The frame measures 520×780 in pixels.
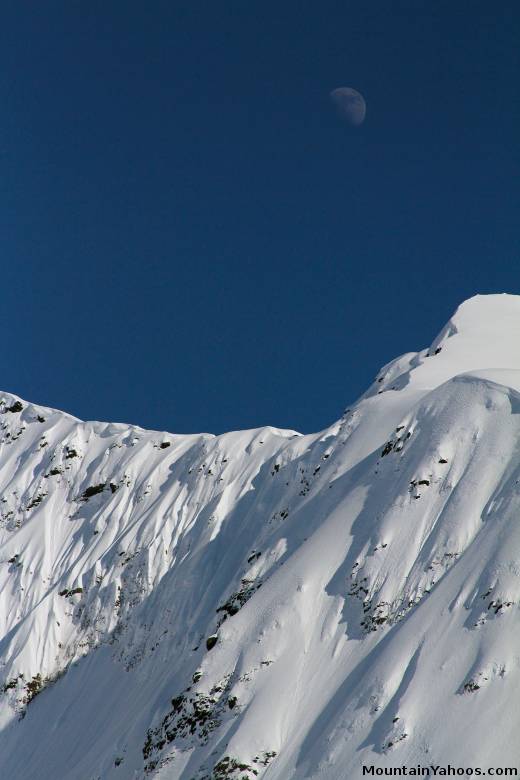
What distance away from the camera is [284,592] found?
35312 mm

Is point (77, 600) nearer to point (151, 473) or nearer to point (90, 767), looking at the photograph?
point (151, 473)

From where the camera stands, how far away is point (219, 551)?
52.4 metres

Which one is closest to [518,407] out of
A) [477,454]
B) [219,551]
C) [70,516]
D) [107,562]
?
[477,454]

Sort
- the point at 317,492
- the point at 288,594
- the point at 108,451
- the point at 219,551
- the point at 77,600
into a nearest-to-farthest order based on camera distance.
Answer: the point at 288,594, the point at 317,492, the point at 219,551, the point at 77,600, the point at 108,451

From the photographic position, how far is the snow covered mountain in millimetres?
25625

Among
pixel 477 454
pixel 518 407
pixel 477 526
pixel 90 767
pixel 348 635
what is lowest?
pixel 90 767

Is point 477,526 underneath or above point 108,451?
underneath

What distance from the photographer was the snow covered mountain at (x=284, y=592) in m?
25.6

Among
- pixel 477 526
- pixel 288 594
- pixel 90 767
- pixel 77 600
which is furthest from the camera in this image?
pixel 77 600

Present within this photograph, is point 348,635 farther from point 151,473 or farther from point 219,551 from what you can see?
point 151,473

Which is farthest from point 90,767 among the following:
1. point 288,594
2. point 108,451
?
point 108,451

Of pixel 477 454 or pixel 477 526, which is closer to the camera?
pixel 477 526

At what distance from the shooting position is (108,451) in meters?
73.3

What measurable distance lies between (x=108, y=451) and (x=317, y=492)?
111 feet
